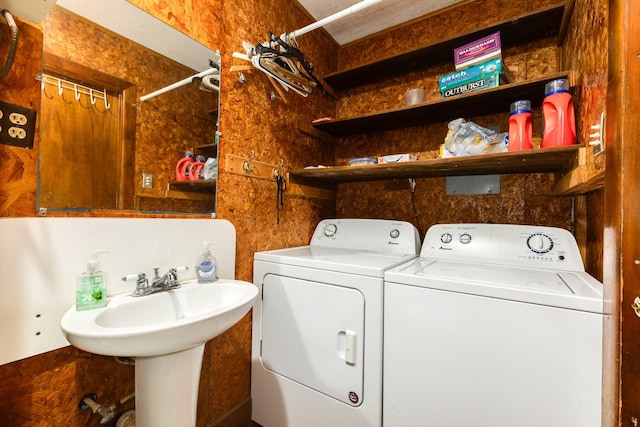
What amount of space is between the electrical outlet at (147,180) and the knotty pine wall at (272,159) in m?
0.31

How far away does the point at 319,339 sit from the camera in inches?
49.7

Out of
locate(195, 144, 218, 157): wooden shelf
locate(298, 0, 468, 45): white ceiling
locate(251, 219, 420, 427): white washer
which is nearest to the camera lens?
locate(251, 219, 420, 427): white washer

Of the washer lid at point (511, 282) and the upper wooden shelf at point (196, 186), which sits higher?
the upper wooden shelf at point (196, 186)

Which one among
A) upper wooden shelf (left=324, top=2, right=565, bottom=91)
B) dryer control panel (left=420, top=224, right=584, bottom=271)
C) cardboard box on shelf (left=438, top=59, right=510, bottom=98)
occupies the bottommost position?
dryer control panel (left=420, top=224, right=584, bottom=271)

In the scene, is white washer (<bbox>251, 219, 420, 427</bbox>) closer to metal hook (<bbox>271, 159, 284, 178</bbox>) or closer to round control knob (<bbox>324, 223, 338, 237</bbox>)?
round control knob (<bbox>324, 223, 338, 237</bbox>)

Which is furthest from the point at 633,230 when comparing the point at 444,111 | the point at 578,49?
the point at 444,111

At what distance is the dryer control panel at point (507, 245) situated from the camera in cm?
122

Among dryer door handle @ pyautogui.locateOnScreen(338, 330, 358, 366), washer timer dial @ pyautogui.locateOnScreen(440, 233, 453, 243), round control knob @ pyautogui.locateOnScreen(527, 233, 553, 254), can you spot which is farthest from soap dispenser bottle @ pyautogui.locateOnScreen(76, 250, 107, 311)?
round control knob @ pyautogui.locateOnScreen(527, 233, 553, 254)

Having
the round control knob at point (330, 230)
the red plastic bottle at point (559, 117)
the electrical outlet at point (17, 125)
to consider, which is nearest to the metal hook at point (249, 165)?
the round control knob at point (330, 230)

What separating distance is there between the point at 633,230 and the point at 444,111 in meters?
1.25

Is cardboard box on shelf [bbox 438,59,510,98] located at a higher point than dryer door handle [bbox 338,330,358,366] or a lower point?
higher

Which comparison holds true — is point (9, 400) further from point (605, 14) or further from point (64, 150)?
point (605, 14)

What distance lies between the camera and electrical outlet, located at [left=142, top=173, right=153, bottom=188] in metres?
1.16

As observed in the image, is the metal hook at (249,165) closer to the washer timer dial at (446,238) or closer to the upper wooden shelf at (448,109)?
A: the upper wooden shelf at (448,109)
